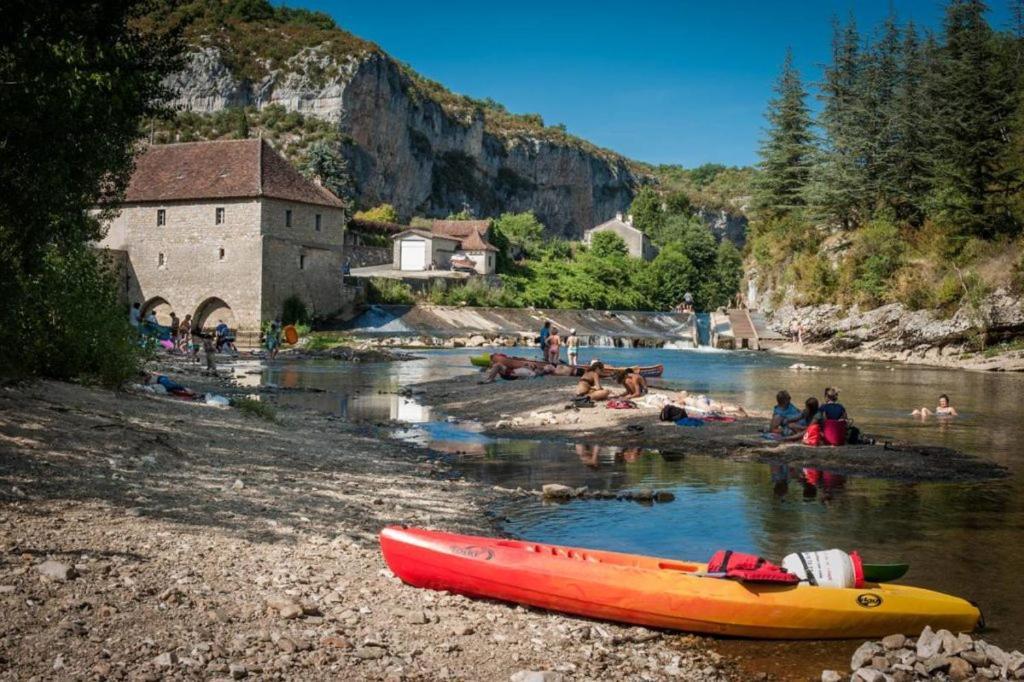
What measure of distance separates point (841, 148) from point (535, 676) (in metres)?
63.6

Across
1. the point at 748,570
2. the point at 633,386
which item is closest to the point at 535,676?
the point at 748,570

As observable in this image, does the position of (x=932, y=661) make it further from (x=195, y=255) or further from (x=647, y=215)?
(x=647, y=215)

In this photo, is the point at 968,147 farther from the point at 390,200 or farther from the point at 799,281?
the point at 390,200

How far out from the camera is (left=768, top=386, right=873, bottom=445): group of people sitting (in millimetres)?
16891

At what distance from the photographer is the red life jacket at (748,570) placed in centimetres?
750

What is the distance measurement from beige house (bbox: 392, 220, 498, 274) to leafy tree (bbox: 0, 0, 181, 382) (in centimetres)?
6025

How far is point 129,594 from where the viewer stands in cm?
654

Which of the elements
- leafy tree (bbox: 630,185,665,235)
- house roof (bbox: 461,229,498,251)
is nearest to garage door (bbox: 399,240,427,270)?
house roof (bbox: 461,229,498,251)

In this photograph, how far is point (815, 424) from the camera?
17.0 meters

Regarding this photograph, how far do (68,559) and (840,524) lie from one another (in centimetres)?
867

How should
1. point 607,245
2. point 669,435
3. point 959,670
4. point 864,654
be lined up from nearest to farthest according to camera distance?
point 959,670, point 864,654, point 669,435, point 607,245

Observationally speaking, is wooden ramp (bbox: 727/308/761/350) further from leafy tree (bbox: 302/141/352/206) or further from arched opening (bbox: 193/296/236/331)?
leafy tree (bbox: 302/141/352/206)

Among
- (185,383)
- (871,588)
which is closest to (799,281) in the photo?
(185,383)

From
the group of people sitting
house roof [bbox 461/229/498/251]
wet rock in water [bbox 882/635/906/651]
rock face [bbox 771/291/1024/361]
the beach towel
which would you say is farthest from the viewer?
house roof [bbox 461/229/498/251]
